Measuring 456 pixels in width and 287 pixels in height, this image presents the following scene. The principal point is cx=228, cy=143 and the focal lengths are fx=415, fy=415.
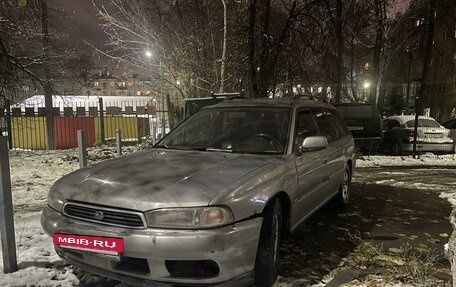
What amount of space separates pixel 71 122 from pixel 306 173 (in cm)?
1231

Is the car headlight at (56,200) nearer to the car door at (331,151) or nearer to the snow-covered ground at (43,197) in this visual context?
the snow-covered ground at (43,197)

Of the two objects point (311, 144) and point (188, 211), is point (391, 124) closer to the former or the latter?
point (311, 144)

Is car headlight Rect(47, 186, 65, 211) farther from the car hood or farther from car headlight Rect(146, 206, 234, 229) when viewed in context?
car headlight Rect(146, 206, 234, 229)

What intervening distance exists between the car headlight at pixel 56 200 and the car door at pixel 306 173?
2037 mm

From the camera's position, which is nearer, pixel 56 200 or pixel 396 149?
pixel 56 200

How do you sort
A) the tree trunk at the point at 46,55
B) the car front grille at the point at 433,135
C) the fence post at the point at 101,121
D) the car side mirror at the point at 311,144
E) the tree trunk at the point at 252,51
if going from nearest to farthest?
1. the car side mirror at the point at 311,144
2. the tree trunk at the point at 46,55
3. the tree trunk at the point at 252,51
4. the car front grille at the point at 433,135
5. the fence post at the point at 101,121

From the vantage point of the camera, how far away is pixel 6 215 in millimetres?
3525

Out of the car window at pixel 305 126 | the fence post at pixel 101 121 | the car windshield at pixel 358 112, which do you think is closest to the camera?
the car window at pixel 305 126

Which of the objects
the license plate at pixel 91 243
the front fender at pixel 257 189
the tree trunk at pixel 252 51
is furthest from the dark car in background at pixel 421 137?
the license plate at pixel 91 243

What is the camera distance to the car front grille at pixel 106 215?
292 cm

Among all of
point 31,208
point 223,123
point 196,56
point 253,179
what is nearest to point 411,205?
point 223,123

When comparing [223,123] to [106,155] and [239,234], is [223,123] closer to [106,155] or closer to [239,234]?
[239,234]

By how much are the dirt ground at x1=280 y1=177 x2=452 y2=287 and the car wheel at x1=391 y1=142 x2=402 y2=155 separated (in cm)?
622

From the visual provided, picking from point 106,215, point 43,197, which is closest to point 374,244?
point 106,215
